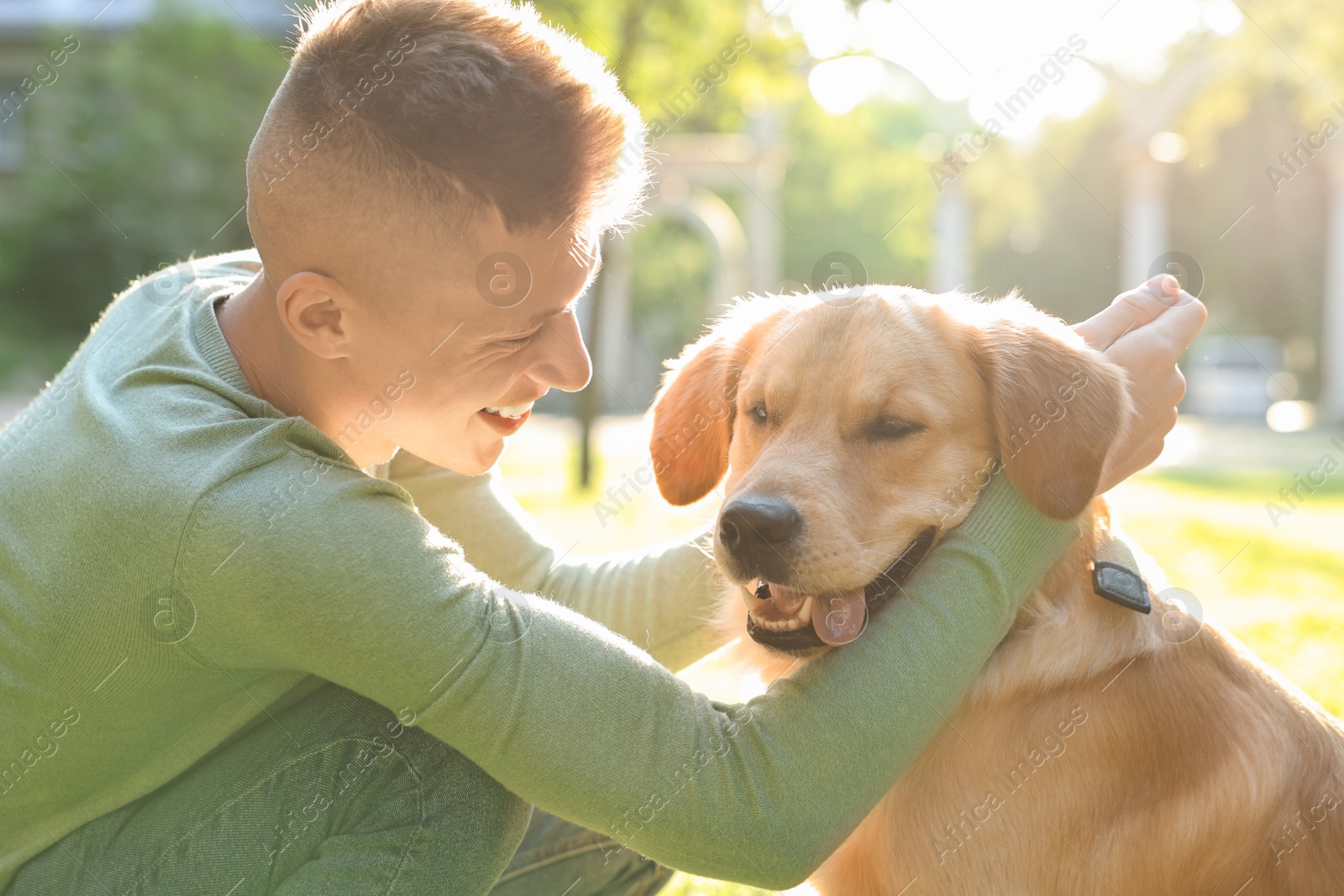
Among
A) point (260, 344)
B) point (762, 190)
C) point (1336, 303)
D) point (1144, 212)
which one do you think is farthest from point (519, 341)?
point (1336, 303)

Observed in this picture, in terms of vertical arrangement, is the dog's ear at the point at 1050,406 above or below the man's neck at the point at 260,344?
below

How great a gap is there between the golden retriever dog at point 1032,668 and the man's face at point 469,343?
53cm

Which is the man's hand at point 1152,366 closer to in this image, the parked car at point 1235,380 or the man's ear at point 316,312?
the man's ear at point 316,312

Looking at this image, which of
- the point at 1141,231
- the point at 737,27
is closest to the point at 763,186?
the point at 1141,231

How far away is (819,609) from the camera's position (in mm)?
2387

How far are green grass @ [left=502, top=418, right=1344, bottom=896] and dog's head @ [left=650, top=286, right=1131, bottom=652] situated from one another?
384mm

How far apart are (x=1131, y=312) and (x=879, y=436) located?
63 centimetres

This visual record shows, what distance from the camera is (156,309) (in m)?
2.33

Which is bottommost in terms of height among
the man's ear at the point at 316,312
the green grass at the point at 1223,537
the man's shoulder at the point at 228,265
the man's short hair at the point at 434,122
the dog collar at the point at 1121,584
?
the green grass at the point at 1223,537

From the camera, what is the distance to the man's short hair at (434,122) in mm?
1899

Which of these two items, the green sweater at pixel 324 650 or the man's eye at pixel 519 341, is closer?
the green sweater at pixel 324 650

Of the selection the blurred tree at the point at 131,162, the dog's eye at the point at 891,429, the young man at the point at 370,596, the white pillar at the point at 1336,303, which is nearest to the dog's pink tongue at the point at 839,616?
the young man at the point at 370,596

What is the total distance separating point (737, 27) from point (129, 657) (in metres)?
12.9

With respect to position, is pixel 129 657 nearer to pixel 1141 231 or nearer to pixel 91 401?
pixel 91 401
